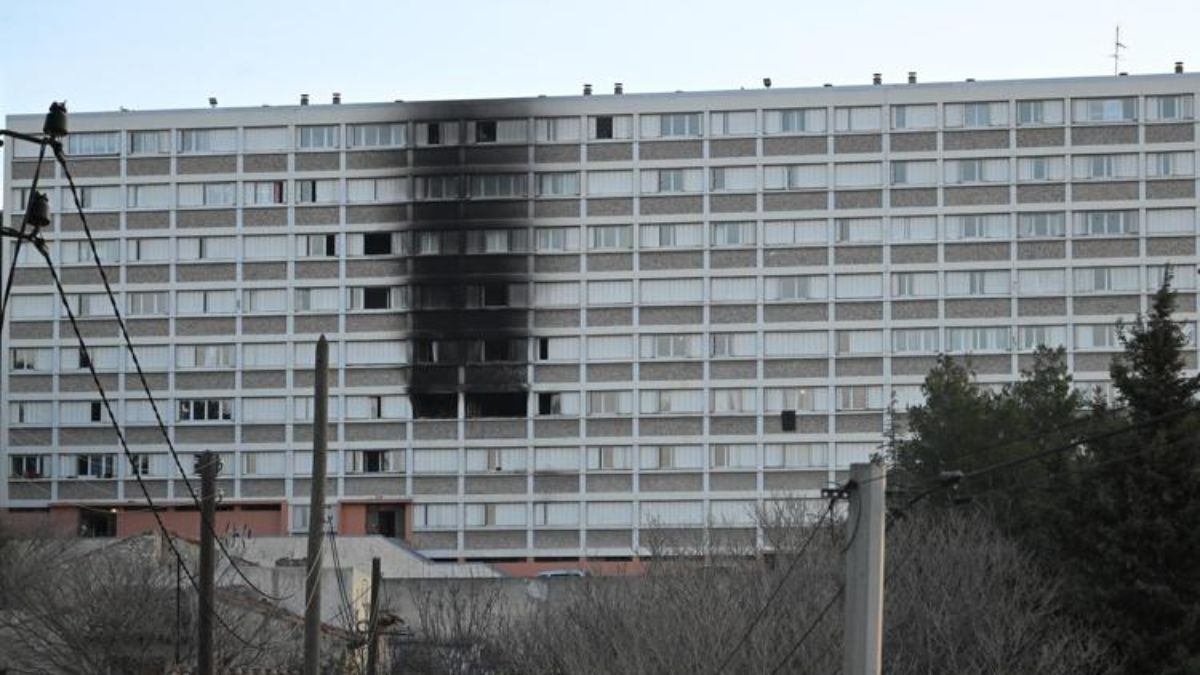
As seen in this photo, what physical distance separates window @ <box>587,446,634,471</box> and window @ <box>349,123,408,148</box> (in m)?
18.5

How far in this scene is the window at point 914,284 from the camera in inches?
4166

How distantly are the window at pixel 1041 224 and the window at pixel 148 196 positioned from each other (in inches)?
1727

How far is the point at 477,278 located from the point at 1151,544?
68.9 metres

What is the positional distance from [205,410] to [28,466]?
9902 mm

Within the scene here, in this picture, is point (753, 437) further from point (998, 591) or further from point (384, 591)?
point (998, 591)

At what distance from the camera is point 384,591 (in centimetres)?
7012

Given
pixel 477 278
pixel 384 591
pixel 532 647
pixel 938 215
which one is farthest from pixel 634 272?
pixel 532 647

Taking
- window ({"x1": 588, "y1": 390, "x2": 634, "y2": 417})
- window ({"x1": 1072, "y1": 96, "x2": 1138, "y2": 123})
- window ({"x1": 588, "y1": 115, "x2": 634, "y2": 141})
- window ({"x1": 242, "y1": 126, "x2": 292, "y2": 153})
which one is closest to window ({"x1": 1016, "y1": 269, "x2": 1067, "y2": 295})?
window ({"x1": 1072, "y1": 96, "x2": 1138, "y2": 123})

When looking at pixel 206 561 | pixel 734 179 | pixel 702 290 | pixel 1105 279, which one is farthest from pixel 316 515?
pixel 1105 279

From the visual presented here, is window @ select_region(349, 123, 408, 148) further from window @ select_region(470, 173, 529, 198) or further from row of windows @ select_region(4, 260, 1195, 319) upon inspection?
row of windows @ select_region(4, 260, 1195, 319)

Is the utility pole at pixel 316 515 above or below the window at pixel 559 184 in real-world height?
below

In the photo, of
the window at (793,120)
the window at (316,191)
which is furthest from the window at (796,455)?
the window at (316,191)

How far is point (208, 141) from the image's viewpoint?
361 ft

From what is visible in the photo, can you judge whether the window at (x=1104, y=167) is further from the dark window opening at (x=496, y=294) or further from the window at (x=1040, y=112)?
the dark window opening at (x=496, y=294)
